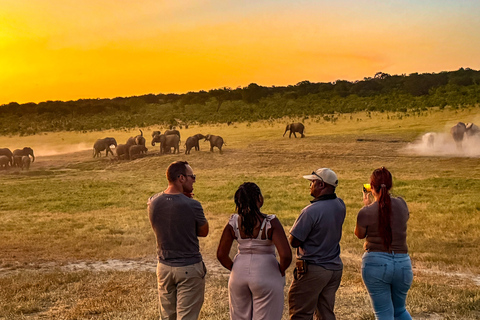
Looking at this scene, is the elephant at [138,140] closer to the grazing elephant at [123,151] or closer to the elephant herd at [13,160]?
the grazing elephant at [123,151]

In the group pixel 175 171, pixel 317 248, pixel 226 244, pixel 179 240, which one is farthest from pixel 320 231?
pixel 175 171

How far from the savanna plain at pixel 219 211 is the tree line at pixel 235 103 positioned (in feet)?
66.4

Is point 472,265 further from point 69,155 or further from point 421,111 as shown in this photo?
point 421,111

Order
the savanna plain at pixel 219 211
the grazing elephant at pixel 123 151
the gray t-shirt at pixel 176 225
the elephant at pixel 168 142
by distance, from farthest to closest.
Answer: the elephant at pixel 168 142, the grazing elephant at pixel 123 151, the savanna plain at pixel 219 211, the gray t-shirt at pixel 176 225

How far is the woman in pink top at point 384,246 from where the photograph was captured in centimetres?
491

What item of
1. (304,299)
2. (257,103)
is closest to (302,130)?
(304,299)

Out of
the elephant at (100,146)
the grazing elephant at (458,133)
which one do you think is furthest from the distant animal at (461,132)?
the elephant at (100,146)

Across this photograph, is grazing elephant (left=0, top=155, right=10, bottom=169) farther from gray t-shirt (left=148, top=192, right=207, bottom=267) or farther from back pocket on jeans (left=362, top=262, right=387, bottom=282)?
back pocket on jeans (left=362, top=262, right=387, bottom=282)

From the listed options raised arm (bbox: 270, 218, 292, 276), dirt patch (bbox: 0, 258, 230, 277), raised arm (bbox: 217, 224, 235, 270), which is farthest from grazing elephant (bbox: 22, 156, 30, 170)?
raised arm (bbox: 270, 218, 292, 276)

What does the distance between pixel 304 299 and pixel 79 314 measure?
3982 mm

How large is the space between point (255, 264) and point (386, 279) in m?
1.35

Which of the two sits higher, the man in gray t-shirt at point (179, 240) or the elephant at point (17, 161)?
the man in gray t-shirt at point (179, 240)

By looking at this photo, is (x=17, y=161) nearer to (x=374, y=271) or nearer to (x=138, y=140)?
(x=138, y=140)

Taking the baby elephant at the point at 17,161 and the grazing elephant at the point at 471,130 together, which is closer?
the grazing elephant at the point at 471,130
